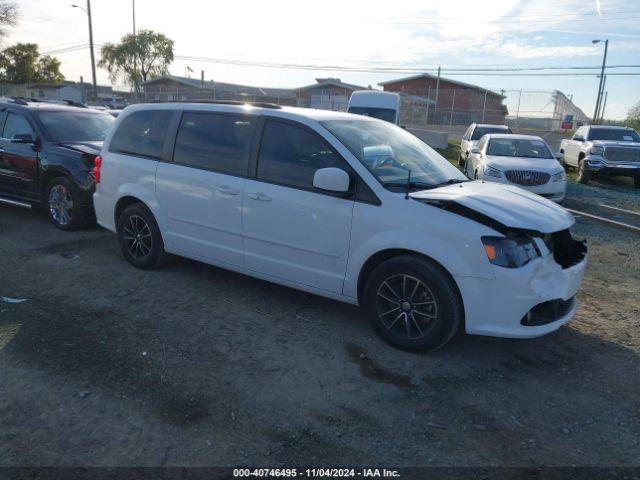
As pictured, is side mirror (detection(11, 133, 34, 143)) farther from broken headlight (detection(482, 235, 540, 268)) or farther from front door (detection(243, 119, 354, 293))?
broken headlight (detection(482, 235, 540, 268))

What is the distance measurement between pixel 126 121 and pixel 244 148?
1.89m

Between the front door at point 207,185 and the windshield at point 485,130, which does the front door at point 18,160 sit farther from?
the windshield at point 485,130

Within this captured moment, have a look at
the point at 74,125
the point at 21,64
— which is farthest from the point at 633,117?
the point at 21,64

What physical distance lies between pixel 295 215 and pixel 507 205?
1734 millimetres

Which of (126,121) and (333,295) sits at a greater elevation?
(126,121)

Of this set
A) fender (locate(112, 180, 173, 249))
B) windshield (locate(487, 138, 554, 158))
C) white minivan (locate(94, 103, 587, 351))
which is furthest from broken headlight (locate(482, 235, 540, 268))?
windshield (locate(487, 138, 554, 158))

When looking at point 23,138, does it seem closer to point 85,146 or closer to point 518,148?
point 85,146

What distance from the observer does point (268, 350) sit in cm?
413

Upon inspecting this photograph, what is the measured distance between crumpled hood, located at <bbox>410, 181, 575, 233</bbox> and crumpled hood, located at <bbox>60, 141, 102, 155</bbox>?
5443mm

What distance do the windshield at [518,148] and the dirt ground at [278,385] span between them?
24.1 feet

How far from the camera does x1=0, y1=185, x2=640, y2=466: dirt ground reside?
295cm

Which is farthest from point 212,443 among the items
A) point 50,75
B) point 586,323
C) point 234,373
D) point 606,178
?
point 50,75

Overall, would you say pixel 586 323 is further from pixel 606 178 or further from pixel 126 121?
pixel 606 178

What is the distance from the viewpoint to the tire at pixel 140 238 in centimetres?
567
